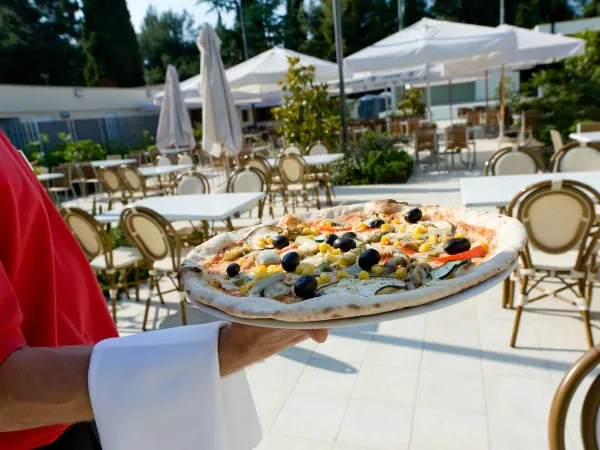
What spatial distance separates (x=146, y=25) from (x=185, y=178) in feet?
150

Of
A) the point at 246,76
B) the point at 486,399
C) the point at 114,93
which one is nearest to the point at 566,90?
the point at 246,76

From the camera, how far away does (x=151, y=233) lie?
144 inches

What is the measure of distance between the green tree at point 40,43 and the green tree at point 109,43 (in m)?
3.08

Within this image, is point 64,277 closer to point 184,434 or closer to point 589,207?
point 184,434

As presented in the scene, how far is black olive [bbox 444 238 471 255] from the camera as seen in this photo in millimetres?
1272

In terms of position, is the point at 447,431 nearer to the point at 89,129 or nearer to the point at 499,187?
the point at 499,187

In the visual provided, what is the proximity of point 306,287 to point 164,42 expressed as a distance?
46.1 metres

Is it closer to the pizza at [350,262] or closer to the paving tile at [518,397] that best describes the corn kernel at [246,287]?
the pizza at [350,262]

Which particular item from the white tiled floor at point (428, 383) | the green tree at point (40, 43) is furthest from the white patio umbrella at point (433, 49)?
the green tree at point (40, 43)

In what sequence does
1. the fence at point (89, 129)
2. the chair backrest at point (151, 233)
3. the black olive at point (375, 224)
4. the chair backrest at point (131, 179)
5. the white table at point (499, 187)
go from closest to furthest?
the black olive at point (375, 224) → the white table at point (499, 187) → the chair backrest at point (151, 233) → the chair backrest at point (131, 179) → the fence at point (89, 129)

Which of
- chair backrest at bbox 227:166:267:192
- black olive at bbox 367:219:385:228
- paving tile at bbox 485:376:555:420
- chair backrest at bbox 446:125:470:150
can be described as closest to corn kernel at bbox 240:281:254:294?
black olive at bbox 367:219:385:228

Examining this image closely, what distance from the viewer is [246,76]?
30.7 ft

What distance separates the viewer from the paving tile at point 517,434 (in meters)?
2.26

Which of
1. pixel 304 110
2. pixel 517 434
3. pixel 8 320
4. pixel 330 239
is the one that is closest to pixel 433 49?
pixel 304 110
